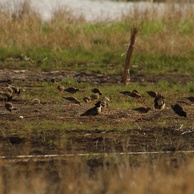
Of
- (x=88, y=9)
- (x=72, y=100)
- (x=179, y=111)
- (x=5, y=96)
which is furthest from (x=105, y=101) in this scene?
(x=88, y=9)

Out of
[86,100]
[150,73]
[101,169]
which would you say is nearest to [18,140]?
[101,169]

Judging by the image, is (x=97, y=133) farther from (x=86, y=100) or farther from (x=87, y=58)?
(x=87, y=58)

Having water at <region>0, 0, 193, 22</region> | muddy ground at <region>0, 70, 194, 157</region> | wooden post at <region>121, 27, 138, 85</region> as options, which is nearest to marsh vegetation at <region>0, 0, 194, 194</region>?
muddy ground at <region>0, 70, 194, 157</region>

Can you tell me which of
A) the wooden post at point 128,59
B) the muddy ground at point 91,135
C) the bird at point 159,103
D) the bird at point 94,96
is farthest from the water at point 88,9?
the muddy ground at point 91,135

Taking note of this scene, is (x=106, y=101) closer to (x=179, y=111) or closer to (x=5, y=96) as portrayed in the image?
(x=179, y=111)

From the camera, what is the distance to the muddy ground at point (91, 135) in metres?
9.78

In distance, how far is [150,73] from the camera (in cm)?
1669

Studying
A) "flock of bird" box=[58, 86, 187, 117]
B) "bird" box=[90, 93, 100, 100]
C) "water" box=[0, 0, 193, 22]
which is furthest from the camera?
"water" box=[0, 0, 193, 22]

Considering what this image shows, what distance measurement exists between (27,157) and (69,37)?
9.83 m

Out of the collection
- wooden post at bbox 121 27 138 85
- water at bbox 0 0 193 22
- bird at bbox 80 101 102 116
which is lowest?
water at bbox 0 0 193 22

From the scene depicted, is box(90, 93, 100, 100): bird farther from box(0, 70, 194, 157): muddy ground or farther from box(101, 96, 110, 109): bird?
box(0, 70, 194, 157): muddy ground

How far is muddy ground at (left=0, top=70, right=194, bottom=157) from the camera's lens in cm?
978

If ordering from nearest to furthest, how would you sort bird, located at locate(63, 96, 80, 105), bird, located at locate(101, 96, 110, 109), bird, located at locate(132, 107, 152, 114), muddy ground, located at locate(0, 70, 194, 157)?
muddy ground, located at locate(0, 70, 194, 157) → bird, located at locate(132, 107, 152, 114) → bird, located at locate(101, 96, 110, 109) → bird, located at locate(63, 96, 80, 105)

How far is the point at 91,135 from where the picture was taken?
1055 cm
